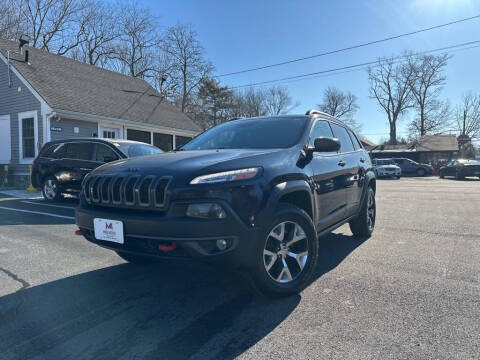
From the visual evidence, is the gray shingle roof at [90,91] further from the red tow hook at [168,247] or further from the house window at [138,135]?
the red tow hook at [168,247]

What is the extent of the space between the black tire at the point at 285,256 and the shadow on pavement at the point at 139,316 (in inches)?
6.0

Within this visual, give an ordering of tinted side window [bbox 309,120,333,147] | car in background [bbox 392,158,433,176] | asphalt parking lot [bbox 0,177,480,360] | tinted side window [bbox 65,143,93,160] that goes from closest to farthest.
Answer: asphalt parking lot [bbox 0,177,480,360]
tinted side window [bbox 309,120,333,147]
tinted side window [bbox 65,143,93,160]
car in background [bbox 392,158,433,176]

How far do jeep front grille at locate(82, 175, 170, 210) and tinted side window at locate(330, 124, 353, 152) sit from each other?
2.77m

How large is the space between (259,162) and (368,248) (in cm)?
264

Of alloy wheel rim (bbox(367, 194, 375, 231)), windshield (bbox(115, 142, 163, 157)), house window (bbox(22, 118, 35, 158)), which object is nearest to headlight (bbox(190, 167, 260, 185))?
alloy wheel rim (bbox(367, 194, 375, 231))

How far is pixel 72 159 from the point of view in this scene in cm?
895

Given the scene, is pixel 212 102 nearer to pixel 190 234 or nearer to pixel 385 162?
pixel 385 162

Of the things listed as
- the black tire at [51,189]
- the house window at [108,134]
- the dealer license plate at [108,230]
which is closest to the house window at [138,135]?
the house window at [108,134]

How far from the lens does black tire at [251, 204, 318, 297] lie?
9.27ft

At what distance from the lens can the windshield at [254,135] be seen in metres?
3.69

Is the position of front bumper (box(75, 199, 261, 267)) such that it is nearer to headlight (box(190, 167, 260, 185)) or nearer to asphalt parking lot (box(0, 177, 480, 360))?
headlight (box(190, 167, 260, 185))

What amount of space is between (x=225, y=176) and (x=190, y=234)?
51 cm

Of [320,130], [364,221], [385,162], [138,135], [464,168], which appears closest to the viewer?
[320,130]

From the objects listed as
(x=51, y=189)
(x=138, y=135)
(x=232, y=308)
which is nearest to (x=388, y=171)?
(x=138, y=135)
